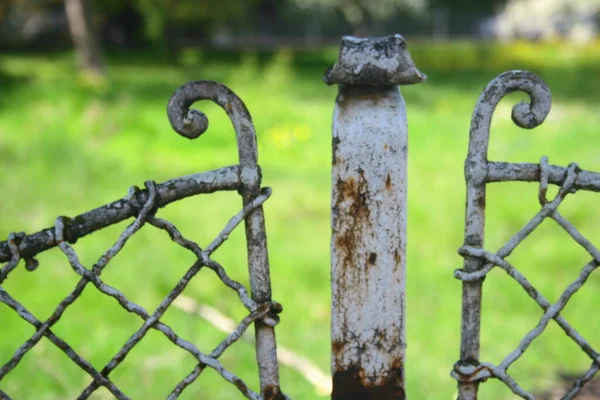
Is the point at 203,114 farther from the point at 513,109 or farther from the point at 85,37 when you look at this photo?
the point at 85,37

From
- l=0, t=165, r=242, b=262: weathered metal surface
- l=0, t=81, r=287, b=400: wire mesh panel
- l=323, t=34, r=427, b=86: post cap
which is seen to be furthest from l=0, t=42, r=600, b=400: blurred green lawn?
l=323, t=34, r=427, b=86: post cap

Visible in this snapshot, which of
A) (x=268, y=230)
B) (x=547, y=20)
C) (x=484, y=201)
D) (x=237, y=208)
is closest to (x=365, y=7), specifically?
(x=547, y=20)

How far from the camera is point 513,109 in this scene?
1.37 metres

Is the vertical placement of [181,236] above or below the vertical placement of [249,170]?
below

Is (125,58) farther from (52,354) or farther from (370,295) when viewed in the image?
(370,295)

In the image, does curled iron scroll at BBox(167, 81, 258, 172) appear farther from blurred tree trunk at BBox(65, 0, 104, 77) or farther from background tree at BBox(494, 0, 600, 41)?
background tree at BBox(494, 0, 600, 41)

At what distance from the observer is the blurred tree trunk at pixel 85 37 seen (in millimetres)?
12180

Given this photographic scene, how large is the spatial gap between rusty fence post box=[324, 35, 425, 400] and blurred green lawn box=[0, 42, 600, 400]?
1835 mm

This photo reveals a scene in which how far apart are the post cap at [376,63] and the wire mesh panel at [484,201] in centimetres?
18

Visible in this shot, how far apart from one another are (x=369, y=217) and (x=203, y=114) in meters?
0.39

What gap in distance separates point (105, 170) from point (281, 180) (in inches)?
70.6

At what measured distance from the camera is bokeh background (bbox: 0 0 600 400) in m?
3.60

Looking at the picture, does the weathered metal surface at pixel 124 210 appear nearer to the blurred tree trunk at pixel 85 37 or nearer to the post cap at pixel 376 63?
the post cap at pixel 376 63

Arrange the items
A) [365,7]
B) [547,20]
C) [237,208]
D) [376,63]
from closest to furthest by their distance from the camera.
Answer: [376,63]
[237,208]
[365,7]
[547,20]
